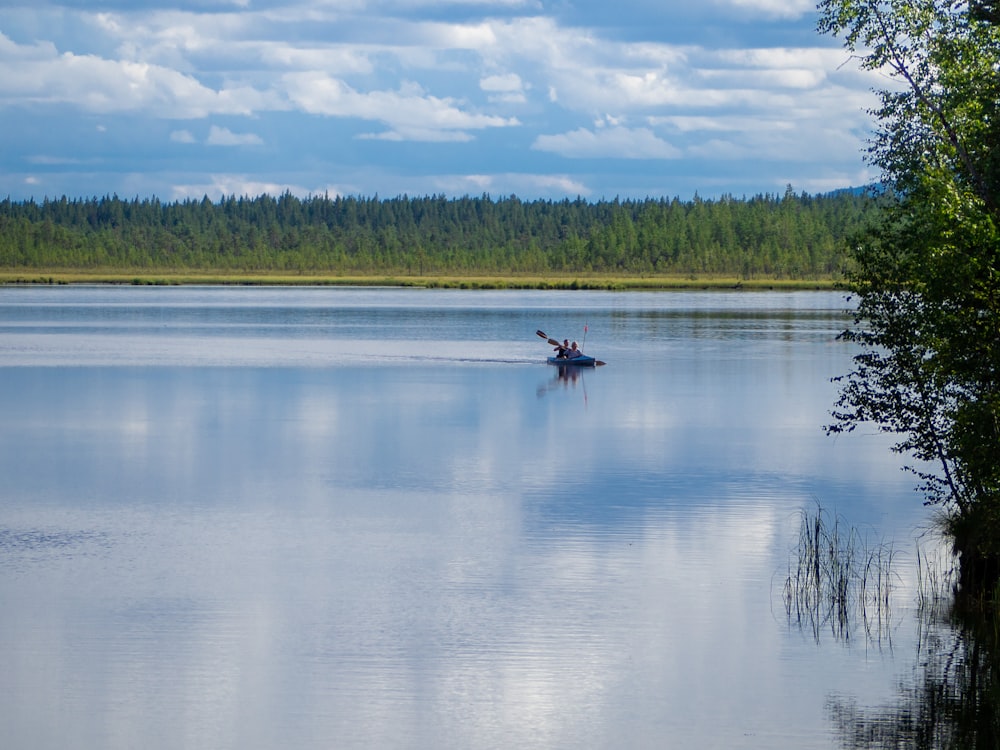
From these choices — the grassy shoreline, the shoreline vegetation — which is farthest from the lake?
the shoreline vegetation

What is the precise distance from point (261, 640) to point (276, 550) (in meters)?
4.02

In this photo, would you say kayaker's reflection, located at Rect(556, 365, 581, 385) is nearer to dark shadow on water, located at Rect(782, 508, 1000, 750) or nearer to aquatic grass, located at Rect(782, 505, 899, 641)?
dark shadow on water, located at Rect(782, 508, 1000, 750)

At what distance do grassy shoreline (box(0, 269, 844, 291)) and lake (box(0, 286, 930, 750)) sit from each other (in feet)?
343

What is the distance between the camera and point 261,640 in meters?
13.4

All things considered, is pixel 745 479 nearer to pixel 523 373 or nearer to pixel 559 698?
pixel 559 698

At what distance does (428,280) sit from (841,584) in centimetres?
→ 13937

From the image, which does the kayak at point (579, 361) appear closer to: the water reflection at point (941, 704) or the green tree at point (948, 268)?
the green tree at point (948, 268)

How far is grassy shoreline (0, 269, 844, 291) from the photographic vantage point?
14338 centimetres

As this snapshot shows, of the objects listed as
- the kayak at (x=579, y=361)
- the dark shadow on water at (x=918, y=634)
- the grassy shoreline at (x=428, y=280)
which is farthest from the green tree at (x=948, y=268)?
the grassy shoreline at (x=428, y=280)

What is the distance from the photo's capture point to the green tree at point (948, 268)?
1416 centimetres

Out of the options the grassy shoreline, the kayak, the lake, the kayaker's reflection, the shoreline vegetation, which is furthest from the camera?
the shoreline vegetation

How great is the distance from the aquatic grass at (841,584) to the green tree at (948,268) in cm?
96

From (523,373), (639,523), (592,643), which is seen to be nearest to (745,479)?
(639,523)

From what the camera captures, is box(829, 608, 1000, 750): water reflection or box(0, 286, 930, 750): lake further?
box(0, 286, 930, 750): lake
